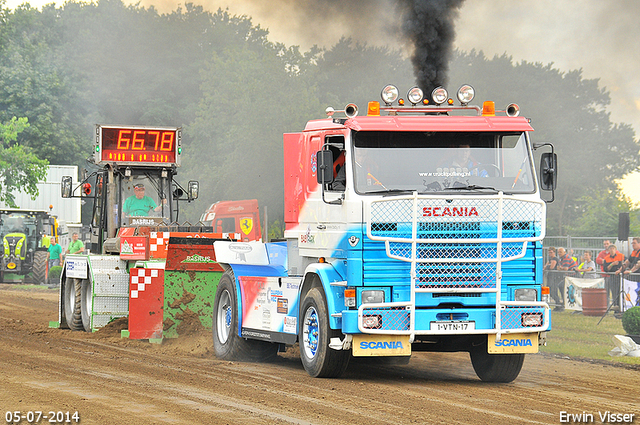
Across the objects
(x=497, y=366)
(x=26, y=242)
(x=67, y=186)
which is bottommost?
(x=497, y=366)

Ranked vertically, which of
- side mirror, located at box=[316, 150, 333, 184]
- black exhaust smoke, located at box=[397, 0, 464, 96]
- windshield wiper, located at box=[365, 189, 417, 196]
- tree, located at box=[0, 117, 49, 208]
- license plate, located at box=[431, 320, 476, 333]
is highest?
black exhaust smoke, located at box=[397, 0, 464, 96]

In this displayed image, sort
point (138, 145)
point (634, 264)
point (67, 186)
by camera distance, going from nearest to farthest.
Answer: point (67, 186)
point (138, 145)
point (634, 264)

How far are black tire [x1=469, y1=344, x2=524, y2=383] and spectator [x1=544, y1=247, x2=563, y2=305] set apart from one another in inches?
403

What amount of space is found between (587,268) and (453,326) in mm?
12719

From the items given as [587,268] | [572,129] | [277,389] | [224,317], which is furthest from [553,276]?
[572,129]

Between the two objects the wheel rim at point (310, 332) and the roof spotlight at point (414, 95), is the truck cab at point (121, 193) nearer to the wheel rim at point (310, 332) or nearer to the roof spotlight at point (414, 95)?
the wheel rim at point (310, 332)

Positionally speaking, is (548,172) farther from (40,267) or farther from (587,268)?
(40,267)

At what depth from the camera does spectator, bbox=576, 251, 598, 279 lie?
66.8 ft

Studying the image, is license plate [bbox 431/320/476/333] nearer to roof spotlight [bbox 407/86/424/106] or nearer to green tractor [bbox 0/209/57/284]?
roof spotlight [bbox 407/86/424/106]

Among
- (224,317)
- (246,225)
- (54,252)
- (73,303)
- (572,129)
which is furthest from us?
(572,129)

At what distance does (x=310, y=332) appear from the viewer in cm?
1053

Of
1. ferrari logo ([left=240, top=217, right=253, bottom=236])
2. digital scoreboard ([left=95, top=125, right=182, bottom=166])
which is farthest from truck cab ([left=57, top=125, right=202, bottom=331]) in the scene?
ferrari logo ([left=240, top=217, right=253, bottom=236])

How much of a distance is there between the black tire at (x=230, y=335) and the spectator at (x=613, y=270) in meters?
9.47

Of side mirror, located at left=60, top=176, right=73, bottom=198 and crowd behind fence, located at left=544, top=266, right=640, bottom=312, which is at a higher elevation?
side mirror, located at left=60, top=176, right=73, bottom=198
